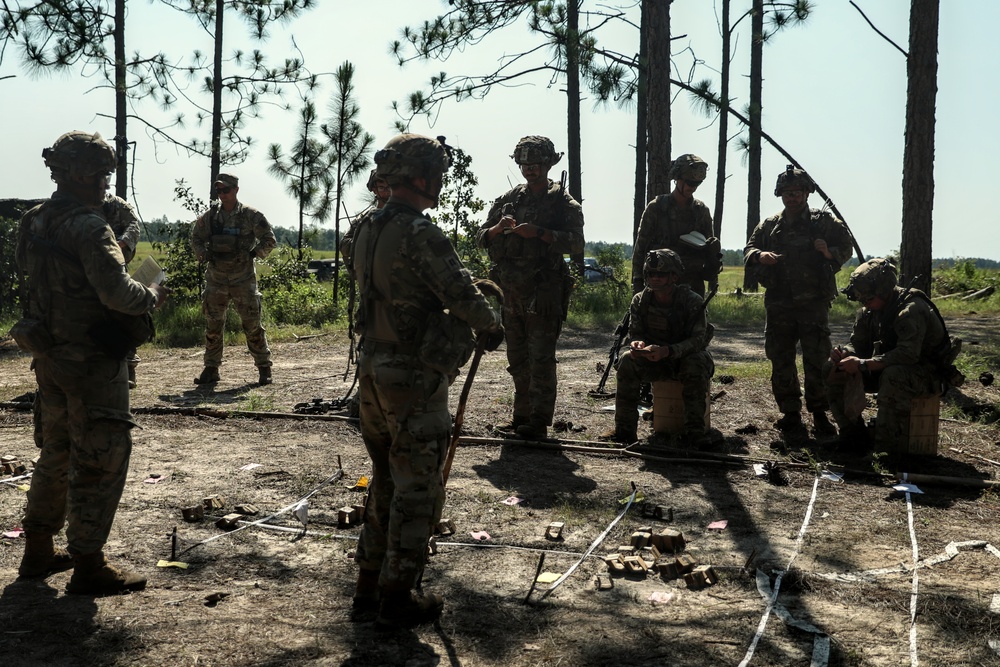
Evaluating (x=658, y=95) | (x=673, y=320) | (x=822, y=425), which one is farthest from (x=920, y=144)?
(x=673, y=320)

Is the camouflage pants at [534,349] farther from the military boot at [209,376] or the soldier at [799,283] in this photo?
the military boot at [209,376]

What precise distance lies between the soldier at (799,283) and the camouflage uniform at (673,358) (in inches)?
36.8

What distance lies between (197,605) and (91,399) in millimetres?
1133

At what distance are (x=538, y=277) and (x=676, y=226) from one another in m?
1.83

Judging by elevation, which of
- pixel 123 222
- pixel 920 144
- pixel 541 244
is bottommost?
pixel 541 244

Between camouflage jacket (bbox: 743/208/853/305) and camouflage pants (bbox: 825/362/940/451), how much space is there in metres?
1.16

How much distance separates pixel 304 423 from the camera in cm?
852

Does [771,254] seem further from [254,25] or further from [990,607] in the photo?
[254,25]

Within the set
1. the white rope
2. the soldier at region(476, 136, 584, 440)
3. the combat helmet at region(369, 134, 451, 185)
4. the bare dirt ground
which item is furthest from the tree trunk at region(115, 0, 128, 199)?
the white rope

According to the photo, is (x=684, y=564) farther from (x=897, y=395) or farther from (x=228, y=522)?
(x=897, y=395)

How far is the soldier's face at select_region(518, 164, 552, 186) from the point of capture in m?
7.56

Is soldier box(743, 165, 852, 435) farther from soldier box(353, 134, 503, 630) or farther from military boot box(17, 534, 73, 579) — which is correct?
military boot box(17, 534, 73, 579)

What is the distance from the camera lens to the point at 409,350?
4.12 metres

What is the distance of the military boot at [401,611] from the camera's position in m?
4.12
